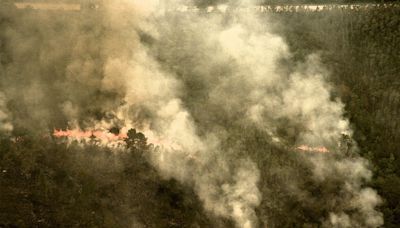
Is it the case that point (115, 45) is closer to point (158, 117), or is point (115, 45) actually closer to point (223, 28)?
point (158, 117)

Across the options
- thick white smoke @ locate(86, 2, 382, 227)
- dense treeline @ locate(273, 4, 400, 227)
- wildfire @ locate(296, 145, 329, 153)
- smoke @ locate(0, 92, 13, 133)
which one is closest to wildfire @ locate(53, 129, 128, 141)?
thick white smoke @ locate(86, 2, 382, 227)

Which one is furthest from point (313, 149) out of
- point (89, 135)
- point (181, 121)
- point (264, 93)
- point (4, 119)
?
point (4, 119)

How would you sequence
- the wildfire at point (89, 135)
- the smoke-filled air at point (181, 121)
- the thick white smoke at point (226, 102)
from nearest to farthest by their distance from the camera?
the smoke-filled air at point (181, 121)
the thick white smoke at point (226, 102)
the wildfire at point (89, 135)

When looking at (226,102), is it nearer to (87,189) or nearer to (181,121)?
(181,121)

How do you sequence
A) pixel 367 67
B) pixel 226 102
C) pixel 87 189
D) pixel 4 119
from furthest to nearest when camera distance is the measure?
pixel 367 67 < pixel 226 102 < pixel 4 119 < pixel 87 189

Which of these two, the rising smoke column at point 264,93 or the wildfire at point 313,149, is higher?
the rising smoke column at point 264,93

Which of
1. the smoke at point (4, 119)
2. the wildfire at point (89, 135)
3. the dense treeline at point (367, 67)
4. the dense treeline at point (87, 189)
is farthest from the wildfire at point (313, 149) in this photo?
the smoke at point (4, 119)

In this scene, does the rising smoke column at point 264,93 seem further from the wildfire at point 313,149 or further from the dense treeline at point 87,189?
the dense treeline at point 87,189

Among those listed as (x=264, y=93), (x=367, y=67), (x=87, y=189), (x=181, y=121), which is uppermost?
(x=367, y=67)
